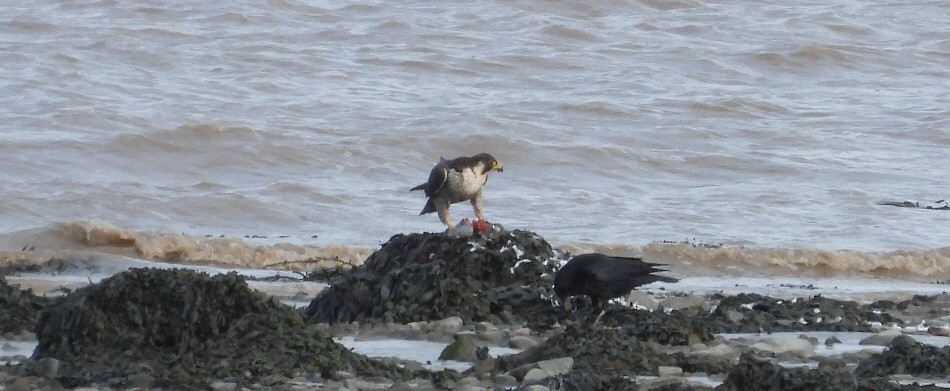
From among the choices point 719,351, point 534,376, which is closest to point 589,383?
point 534,376

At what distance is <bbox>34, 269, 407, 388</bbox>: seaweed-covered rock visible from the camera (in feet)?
15.5

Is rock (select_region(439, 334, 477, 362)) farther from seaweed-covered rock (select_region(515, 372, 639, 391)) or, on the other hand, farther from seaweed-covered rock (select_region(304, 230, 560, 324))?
seaweed-covered rock (select_region(304, 230, 560, 324))

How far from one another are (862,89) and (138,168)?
10247mm

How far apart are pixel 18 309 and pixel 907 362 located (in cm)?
368

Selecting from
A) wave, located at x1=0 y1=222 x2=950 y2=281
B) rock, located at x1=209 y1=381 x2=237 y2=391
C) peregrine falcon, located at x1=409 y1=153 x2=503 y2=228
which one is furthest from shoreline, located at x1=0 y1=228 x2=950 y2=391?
wave, located at x1=0 y1=222 x2=950 y2=281

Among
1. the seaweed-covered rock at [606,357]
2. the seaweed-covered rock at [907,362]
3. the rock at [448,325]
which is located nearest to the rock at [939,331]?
the seaweed-covered rock at [907,362]

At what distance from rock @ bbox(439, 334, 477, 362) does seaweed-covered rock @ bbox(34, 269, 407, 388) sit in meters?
0.38

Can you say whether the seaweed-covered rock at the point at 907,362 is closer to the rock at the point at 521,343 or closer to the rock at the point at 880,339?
the rock at the point at 880,339

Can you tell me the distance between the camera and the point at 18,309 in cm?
618

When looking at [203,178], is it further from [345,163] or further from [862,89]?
[862,89]

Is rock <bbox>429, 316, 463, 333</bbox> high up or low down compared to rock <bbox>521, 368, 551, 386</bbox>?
down

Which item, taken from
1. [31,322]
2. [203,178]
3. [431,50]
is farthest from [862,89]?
[31,322]

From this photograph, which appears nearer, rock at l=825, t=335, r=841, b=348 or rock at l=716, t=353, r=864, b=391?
rock at l=716, t=353, r=864, b=391

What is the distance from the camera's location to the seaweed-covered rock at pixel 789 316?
20.8ft
